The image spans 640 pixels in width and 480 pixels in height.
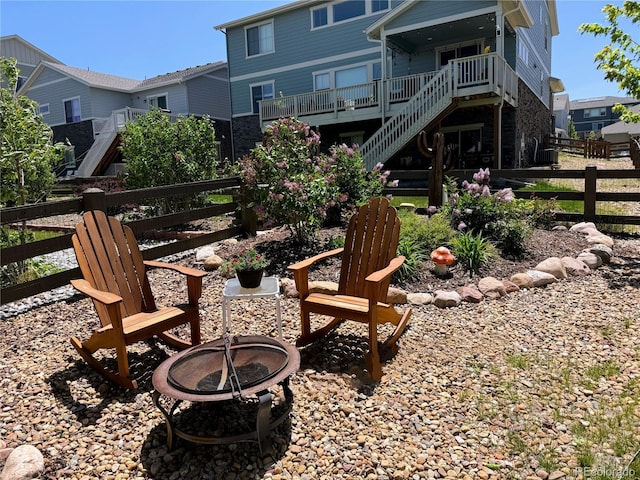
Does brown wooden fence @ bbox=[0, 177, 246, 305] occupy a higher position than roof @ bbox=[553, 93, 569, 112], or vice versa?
roof @ bbox=[553, 93, 569, 112]

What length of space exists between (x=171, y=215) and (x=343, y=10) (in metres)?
→ 14.6

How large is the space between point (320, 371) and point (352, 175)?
4.82m

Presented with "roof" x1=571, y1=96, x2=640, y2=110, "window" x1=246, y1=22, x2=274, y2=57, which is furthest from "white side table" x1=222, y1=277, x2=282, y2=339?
"roof" x1=571, y1=96, x2=640, y2=110

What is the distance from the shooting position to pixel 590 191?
734 cm

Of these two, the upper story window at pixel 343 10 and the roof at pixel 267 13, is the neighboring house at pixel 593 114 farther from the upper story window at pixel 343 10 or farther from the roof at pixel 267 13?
the roof at pixel 267 13

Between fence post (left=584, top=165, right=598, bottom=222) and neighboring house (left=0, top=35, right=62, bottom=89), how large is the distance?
98.5ft

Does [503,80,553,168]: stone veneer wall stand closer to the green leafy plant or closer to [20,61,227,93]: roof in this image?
the green leafy plant

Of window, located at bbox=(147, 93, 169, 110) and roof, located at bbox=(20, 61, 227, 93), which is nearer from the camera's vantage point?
roof, located at bbox=(20, 61, 227, 93)

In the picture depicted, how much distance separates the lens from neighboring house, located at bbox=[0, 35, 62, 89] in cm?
2697

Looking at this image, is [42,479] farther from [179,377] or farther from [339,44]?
[339,44]

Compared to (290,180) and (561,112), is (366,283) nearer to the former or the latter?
(290,180)

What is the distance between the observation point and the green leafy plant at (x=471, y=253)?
208 inches

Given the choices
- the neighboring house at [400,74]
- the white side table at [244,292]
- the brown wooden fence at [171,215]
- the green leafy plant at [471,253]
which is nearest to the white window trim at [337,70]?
the neighboring house at [400,74]

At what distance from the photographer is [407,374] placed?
326 centimetres
